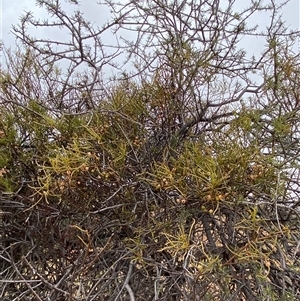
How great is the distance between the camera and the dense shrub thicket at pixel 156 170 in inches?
37.7

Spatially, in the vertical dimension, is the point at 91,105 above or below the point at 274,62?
below

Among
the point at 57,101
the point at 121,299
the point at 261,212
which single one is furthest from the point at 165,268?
the point at 57,101

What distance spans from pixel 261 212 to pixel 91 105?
0.62m

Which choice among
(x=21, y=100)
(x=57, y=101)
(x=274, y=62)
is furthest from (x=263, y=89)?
(x=21, y=100)

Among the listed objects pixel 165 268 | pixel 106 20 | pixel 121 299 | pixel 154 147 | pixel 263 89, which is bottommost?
pixel 121 299

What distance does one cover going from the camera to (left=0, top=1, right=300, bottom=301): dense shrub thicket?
96 centimetres

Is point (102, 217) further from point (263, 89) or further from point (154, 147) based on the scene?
point (263, 89)

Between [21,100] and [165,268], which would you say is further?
[21,100]

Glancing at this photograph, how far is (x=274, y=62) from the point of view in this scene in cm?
107

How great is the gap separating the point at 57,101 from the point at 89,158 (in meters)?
0.37

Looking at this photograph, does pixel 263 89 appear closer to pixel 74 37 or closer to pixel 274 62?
pixel 274 62

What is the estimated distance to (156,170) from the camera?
3.25 feet

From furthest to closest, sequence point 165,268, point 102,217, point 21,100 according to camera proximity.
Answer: point 21,100 → point 102,217 → point 165,268

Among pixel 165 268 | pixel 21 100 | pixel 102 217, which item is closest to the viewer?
pixel 165 268
